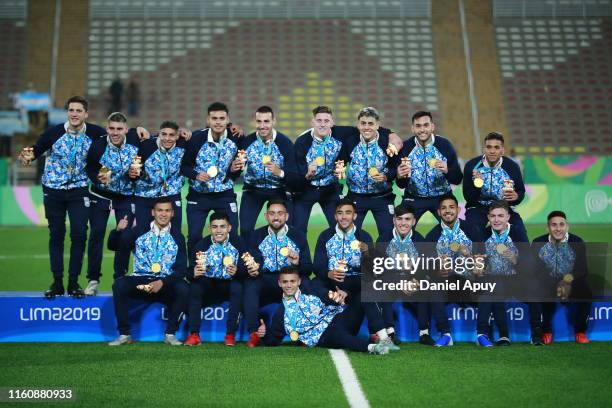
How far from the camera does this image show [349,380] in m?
6.39

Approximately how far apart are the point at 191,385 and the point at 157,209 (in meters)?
2.39

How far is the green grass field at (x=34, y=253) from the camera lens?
12.0m

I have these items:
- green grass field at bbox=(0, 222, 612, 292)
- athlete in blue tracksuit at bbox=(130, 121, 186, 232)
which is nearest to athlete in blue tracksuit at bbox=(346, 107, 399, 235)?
athlete in blue tracksuit at bbox=(130, 121, 186, 232)

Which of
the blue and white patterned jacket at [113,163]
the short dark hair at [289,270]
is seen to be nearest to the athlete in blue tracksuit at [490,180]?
the short dark hair at [289,270]

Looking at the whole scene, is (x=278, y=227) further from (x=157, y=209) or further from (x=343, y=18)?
(x=343, y=18)

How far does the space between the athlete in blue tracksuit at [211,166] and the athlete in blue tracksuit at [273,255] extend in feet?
2.52

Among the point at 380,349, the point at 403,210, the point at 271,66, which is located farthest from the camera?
the point at 271,66

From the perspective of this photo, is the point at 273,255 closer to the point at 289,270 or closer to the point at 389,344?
the point at 289,270

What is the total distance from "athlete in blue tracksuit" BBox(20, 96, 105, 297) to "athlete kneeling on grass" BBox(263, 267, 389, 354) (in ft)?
7.37

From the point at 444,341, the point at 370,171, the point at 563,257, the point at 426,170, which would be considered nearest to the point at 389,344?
the point at 444,341

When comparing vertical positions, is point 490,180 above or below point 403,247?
above

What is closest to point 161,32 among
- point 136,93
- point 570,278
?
point 136,93

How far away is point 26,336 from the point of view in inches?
322

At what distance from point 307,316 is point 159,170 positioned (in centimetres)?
242
